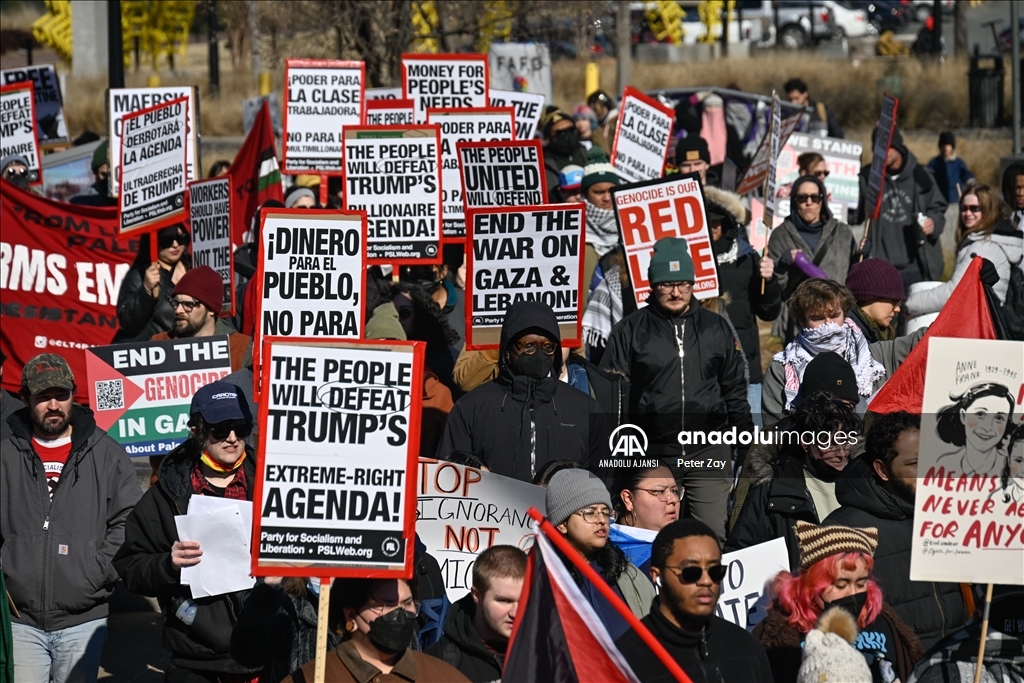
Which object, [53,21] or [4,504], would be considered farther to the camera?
[53,21]

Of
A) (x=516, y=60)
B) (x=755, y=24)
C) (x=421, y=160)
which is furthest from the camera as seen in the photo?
(x=755, y=24)

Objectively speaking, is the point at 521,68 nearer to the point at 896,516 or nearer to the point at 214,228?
the point at 214,228

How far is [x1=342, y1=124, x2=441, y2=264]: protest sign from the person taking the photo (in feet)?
31.7

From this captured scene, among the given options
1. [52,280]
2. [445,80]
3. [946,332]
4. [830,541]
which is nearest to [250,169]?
[445,80]

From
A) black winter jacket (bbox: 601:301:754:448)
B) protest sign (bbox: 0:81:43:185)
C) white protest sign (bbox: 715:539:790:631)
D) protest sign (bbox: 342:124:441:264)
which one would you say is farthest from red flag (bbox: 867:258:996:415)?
protest sign (bbox: 0:81:43:185)

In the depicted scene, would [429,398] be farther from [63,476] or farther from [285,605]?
[285,605]

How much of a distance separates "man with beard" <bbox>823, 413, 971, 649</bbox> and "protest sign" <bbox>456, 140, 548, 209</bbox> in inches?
162

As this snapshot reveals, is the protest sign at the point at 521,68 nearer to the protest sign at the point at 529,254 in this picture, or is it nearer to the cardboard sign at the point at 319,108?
the cardboard sign at the point at 319,108

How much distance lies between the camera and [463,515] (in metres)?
6.41

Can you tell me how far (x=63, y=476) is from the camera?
6.27 metres

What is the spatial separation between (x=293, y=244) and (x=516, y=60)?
14.9 meters


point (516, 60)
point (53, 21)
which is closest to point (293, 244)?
point (516, 60)

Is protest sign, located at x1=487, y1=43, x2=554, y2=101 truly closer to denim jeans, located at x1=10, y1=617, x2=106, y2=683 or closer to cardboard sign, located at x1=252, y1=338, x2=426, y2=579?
denim jeans, located at x1=10, y1=617, x2=106, y2=683

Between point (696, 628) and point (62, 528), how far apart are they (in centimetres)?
291
